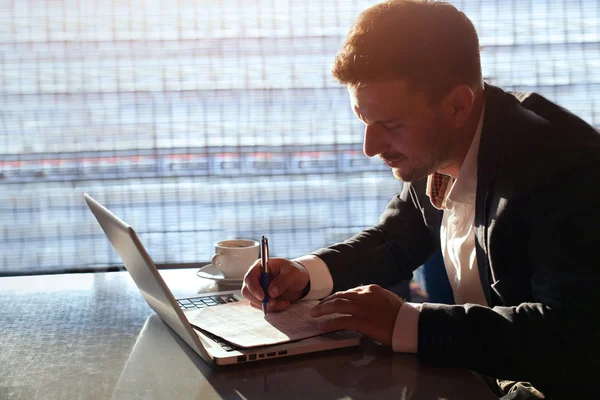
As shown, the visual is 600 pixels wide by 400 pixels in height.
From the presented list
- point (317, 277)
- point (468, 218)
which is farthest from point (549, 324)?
point (317, 277)

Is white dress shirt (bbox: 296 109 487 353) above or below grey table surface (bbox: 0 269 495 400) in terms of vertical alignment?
above

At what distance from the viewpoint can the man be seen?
101 cm

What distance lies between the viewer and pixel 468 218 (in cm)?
134

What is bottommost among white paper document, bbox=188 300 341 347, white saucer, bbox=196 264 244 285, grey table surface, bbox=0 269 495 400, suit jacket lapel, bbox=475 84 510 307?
grey table surface, bbox=0 269 495 400

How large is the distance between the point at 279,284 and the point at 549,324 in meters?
0.46

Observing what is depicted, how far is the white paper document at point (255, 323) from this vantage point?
3.43ft

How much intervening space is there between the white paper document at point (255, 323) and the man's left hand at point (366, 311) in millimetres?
34

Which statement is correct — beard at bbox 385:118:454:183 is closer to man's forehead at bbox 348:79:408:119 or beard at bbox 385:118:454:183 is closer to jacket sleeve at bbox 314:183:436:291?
man's forehead at bbox 348:79:408:119

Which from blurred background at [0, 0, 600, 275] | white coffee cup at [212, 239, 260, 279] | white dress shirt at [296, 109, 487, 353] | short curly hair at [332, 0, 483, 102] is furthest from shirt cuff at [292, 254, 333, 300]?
blurred background at [0, 0, 600, 275]

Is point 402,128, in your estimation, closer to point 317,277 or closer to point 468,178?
point 468,178

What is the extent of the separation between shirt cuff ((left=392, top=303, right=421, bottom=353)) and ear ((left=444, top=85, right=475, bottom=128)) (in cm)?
42

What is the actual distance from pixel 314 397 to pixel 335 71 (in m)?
0.62

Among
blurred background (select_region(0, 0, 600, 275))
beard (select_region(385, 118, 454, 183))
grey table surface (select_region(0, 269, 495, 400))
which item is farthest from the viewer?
blurred background (select_region(0, 0, 600, 275))

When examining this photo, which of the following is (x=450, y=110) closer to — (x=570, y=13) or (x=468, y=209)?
(x=468, y=209)
